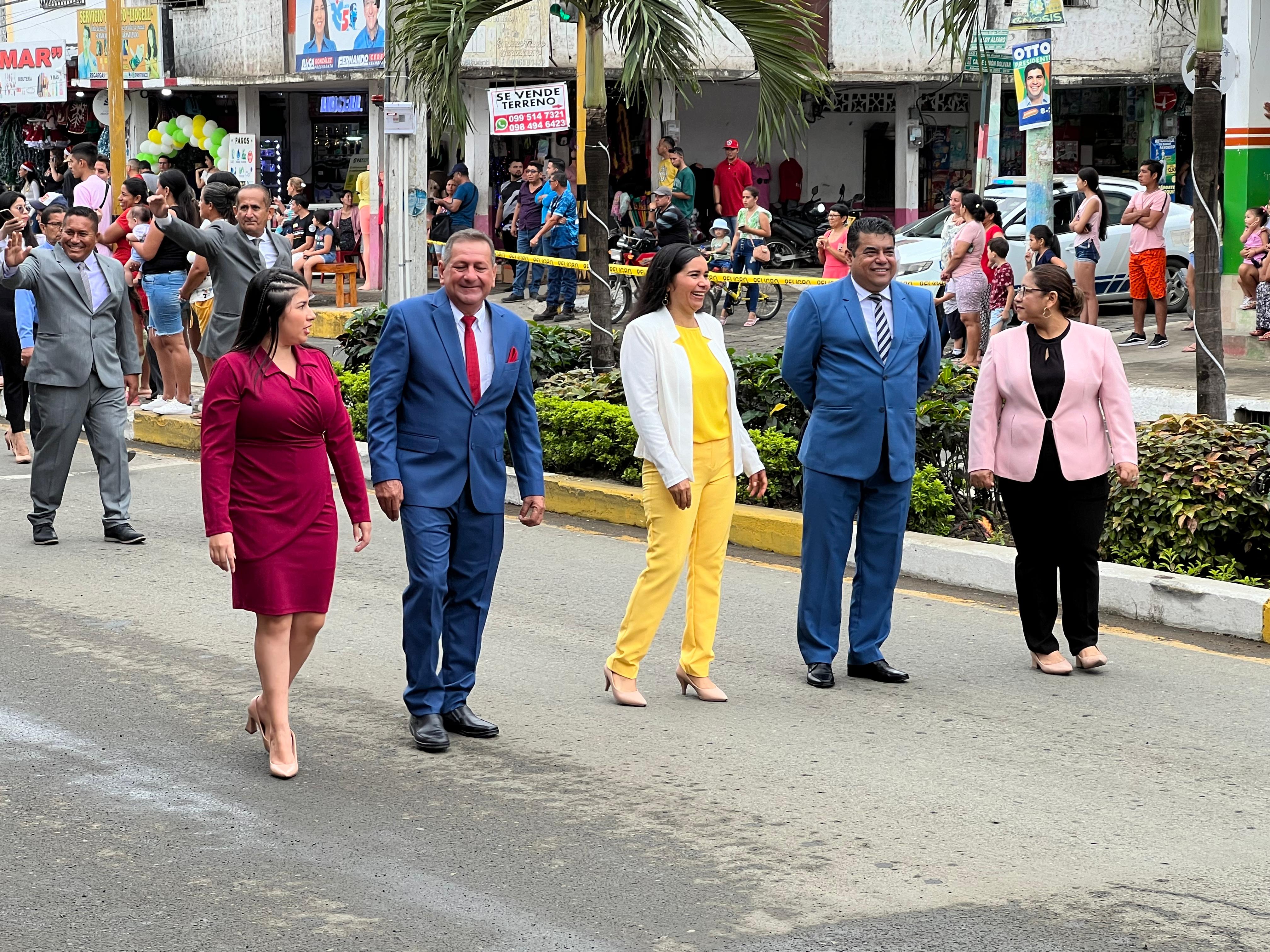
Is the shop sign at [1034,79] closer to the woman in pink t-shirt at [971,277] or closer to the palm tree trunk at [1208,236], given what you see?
the woman in pink t-shirt at [971,277]

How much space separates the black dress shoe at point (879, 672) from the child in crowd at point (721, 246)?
14.3 m

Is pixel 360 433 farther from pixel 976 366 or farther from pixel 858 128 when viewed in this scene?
pixel 858 128

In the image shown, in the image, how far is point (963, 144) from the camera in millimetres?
31672

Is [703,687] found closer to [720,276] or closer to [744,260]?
[720,276]

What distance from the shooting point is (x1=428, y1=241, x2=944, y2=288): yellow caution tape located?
1728 centimetres

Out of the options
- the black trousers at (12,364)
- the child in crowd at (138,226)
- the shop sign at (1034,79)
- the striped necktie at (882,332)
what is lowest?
the black trousers at (12,364)

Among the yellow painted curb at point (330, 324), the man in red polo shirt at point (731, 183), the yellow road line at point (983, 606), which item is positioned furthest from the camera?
the man in red polo shirt at point (731, 183)

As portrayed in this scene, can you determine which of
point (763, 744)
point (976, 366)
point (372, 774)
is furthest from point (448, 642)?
point (976, 366)

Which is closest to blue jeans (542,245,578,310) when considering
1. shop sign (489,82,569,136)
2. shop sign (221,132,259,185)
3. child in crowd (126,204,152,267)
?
shop sign (489,82,569,136)

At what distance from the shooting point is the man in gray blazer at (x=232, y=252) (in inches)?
446

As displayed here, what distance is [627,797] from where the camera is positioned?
5.52m

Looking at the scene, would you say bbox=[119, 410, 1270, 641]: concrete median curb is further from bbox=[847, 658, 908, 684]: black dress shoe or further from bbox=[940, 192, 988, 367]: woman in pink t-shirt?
bbox=[940, 192, 988, 367]: woman in pink t-shirt

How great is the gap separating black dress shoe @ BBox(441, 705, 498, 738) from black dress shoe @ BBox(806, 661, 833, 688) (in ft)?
4.67

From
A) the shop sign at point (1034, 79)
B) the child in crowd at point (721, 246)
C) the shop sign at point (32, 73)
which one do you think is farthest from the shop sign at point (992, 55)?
the shop sign at point (32, 73)
